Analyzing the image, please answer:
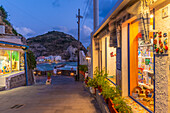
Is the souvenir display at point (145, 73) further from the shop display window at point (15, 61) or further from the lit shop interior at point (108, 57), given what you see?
the shop display window at point (15, 61)

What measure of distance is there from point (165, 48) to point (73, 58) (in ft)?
440

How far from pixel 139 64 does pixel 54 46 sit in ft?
457

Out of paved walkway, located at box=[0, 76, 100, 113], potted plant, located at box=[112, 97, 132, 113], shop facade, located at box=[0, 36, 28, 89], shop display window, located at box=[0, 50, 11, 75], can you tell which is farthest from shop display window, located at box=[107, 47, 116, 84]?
shop display window, located at box=[0, 50, 11, 75]

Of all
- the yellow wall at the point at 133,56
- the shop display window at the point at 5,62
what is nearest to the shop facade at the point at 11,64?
the shop display window at the point at 5,62

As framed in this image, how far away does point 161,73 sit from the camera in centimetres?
262

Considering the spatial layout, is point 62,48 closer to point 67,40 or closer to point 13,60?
point 67,40

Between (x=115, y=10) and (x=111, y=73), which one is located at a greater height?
(x=115, y=10)

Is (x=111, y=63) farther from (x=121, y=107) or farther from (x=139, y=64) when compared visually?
(x=121, y=107)

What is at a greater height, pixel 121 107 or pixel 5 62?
pixel 5 62

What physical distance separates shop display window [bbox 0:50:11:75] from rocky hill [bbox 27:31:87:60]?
119 metres

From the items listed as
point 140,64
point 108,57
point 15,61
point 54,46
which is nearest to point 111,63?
point 108,57

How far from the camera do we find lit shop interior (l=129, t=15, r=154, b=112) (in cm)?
480

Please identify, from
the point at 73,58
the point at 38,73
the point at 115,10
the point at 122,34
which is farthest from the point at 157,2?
the point at 73,58

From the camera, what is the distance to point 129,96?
498 cm
